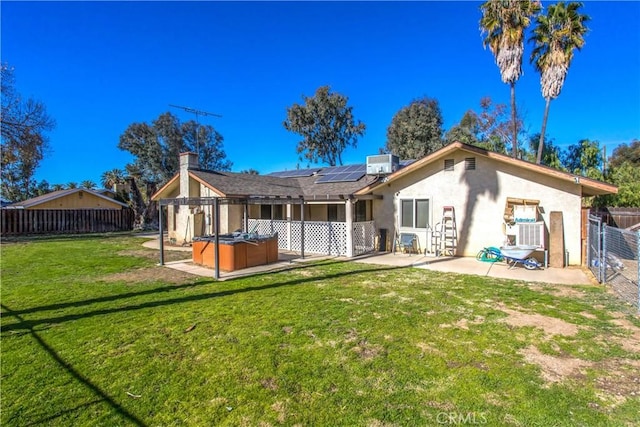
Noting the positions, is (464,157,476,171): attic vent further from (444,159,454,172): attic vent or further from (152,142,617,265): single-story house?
(444,159,454,172): attic vent

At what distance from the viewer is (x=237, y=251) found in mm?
9992

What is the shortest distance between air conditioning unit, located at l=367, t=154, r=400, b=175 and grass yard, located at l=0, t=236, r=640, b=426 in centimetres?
812

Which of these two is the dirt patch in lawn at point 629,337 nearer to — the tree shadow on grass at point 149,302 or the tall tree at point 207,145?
the tree shadow on grass at point 149,302

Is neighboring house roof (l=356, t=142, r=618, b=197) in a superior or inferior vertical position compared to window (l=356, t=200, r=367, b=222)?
superior

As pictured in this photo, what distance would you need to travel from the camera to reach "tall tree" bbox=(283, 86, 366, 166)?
114ft

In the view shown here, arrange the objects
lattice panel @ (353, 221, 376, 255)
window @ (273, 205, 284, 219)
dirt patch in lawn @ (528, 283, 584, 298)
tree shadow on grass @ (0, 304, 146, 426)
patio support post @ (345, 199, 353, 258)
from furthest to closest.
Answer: window @ (273, 205, 284, 219)
lattice panel @ (353, 221, 376, 255)
patio support post @ (345, 199, 353, 258)
dirt patch in lawn @ (528, 283, 584, 298)
tree shadow on grass @ (0, 304, 146, 426)

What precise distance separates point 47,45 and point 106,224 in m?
16.4

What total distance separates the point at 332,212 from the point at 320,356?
514 inches

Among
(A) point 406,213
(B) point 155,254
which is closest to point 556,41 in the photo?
(A) point 406,213

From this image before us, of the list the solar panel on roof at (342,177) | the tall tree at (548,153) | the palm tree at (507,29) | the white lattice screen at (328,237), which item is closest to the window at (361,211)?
the white lattice screen at (328,237)

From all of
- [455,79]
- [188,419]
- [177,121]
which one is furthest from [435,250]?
[177,121]

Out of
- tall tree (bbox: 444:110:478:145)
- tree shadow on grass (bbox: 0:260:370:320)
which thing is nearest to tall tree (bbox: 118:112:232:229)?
tall tree (bbox: 444:110:478:145)

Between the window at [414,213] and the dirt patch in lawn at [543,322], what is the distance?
7.35 meters

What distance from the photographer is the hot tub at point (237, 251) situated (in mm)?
9945
